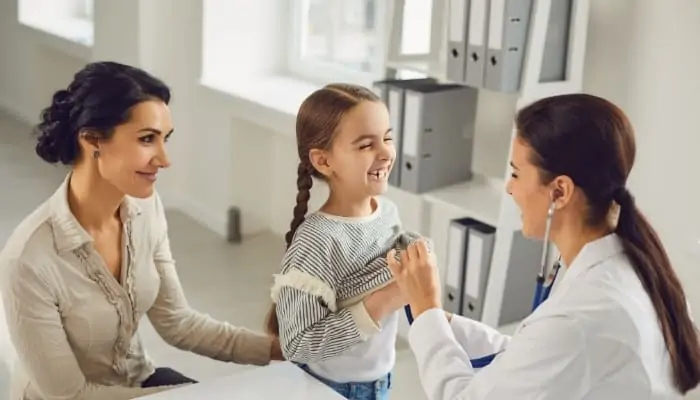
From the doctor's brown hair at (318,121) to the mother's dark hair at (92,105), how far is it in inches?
11.6

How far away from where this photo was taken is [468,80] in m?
2.70

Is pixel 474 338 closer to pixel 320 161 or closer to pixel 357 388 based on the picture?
pixel 357 388

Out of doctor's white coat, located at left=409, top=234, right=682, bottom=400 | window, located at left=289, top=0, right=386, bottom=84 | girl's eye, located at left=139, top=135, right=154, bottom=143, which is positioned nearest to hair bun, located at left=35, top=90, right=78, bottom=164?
girl's eye, located at left=139, top=135, right=154, bottom=143

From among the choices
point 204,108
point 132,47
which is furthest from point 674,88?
point 132,47

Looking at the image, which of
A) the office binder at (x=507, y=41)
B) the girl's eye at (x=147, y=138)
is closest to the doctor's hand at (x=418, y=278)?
the girl's eye at (x=147, y=138)

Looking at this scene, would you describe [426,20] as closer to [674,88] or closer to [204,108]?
[674,88]

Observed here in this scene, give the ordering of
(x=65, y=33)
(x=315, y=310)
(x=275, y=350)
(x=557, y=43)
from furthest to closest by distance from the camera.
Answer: (x=65, y=33), (x=557, y=43), (x=275, y=350), (x=315, y=310)

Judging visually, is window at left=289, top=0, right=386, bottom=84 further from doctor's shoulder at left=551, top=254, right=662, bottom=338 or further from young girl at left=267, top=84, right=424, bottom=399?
doctor's shoulder at left=551, top=254, right=662, bottom=338

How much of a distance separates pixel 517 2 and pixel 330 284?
122 cm

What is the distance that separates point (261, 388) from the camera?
1.56 metres

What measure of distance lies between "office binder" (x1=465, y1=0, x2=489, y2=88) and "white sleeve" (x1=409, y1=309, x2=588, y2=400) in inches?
53.5

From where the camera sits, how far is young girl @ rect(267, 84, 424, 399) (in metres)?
1.60

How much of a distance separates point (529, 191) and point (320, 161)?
441 millimetres

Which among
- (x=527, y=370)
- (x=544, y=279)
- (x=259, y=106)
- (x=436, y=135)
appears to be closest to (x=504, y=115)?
(x=436, y=135)
